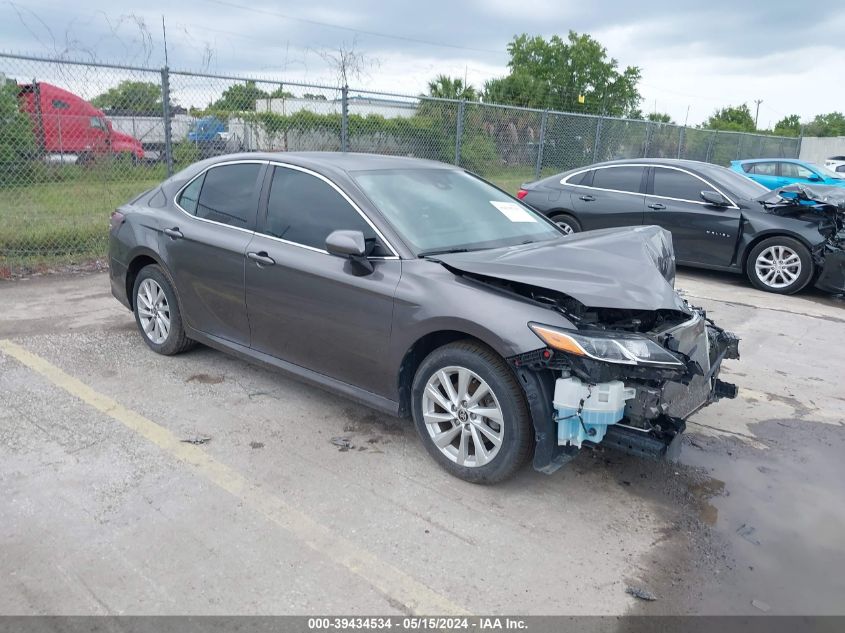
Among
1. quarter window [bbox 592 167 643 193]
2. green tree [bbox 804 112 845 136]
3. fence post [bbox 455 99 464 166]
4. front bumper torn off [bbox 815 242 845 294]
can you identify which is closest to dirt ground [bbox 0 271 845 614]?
front bumper torn off [bbox 815 242 845 294]

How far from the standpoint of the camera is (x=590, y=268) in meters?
3.57

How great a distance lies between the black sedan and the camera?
8.15m

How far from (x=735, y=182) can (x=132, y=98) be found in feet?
25.5

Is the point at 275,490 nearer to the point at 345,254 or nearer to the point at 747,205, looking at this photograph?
the point at 345,254

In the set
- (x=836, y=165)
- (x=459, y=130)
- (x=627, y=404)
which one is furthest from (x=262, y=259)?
(x=836, y=165)

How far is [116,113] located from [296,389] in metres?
5.41

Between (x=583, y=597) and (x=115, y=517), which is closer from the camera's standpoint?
(x=583, y=597)

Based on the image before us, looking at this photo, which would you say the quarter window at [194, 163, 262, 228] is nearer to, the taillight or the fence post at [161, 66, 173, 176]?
the taillight

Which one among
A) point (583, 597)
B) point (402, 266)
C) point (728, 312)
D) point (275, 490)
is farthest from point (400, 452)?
point (728, 312)

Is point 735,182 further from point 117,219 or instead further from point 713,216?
point 117,219

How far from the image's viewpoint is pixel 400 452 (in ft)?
12.9

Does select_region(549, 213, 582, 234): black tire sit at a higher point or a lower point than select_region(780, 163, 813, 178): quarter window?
lower

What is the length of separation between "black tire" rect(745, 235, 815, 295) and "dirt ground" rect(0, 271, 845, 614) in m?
3.66

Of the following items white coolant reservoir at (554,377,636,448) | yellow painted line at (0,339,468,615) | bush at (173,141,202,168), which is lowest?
yellow painted line at (0,339,468,615)
